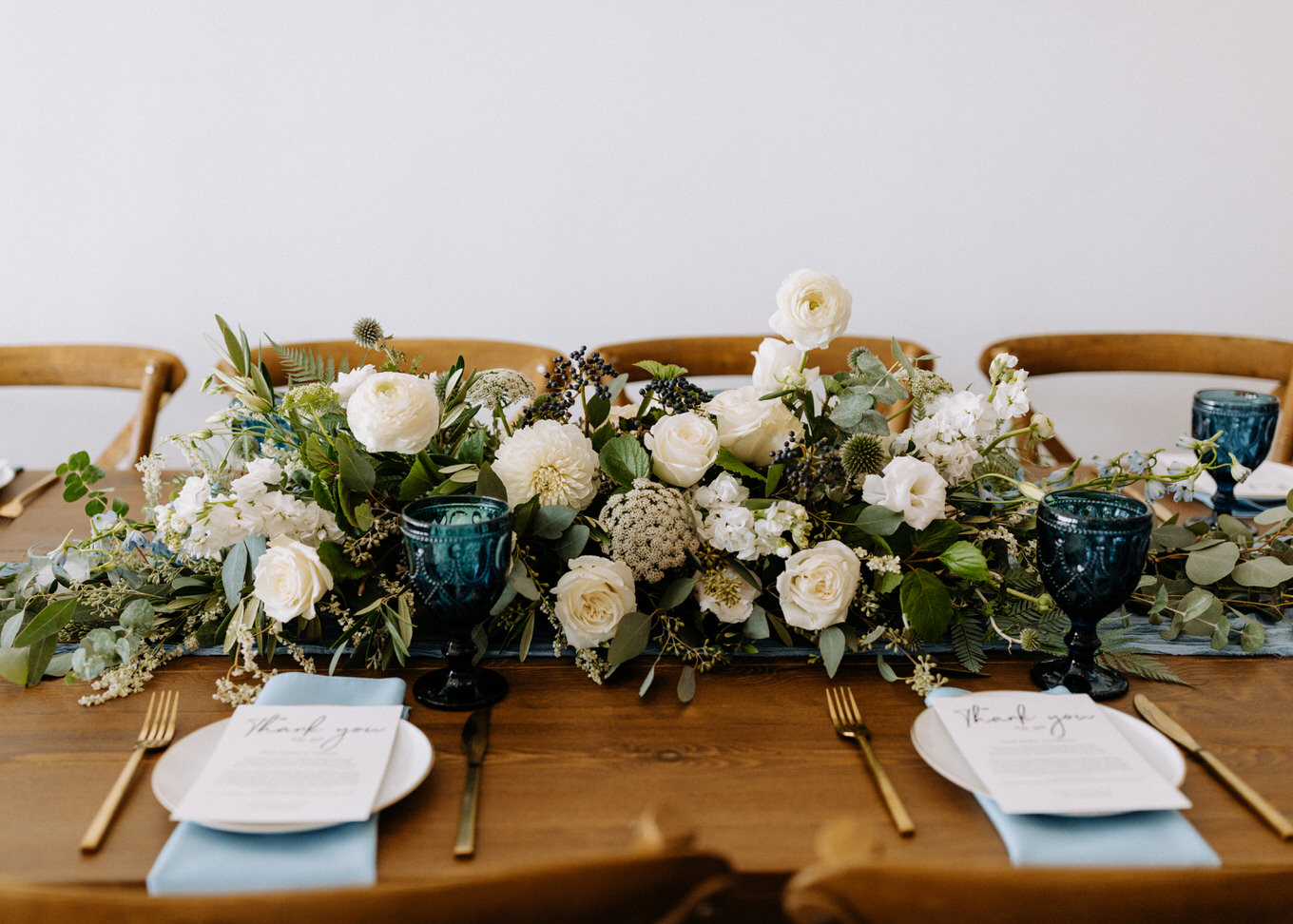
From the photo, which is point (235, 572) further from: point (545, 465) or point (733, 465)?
point (733, 465)

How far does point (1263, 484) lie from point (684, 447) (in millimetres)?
1043

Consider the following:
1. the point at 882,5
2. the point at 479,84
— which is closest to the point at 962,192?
the point at 882,5

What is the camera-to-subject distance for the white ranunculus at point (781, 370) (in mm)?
985

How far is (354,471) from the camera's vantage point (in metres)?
0.90

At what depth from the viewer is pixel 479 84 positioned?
2283mm

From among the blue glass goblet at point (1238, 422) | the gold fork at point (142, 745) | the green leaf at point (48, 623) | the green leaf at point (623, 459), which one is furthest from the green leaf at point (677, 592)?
the blue glass goblet at point (1238, 422)

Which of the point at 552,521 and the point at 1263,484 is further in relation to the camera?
the point at 1263,484

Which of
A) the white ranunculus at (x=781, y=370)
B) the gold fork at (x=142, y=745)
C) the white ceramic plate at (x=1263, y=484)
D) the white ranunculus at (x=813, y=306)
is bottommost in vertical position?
the gold fork at (x=142, y=745)

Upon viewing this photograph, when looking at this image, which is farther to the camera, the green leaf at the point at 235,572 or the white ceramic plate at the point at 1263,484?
the white ceramic plate at the point at 1263,484

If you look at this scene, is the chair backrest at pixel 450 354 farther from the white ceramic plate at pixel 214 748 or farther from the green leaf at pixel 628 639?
the white ceramic plate at pixel 214 748

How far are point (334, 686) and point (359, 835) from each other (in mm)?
213

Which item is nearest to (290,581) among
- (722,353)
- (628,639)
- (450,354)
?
(628,639)

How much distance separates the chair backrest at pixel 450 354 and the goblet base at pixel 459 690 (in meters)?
0.99

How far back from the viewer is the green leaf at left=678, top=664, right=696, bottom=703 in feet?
2.80
